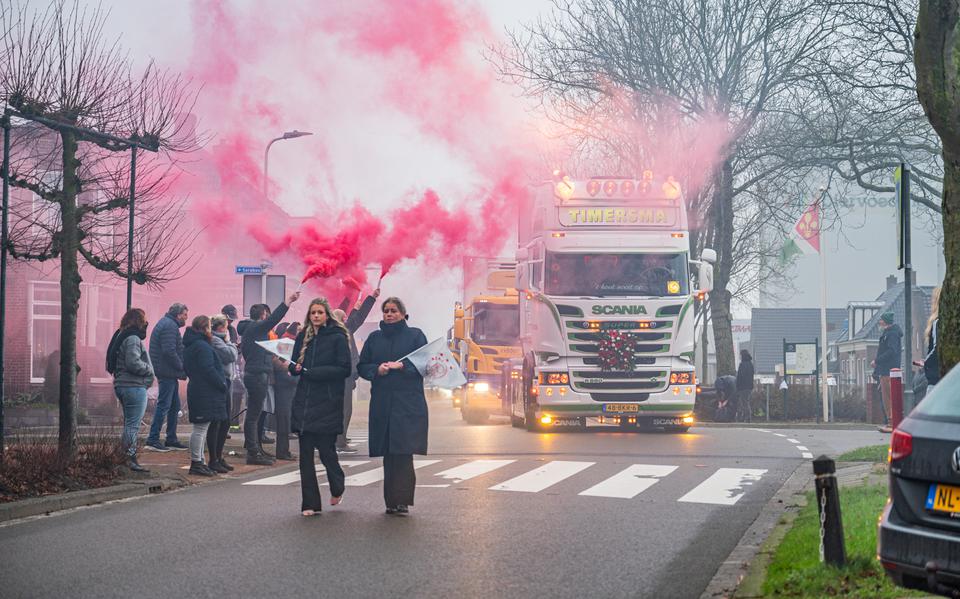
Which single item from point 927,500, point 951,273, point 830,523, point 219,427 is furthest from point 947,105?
point 219,427

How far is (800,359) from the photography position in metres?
32.2

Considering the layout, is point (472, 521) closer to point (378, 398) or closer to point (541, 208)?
point (378, 398)

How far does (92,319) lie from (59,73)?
84.9 feet

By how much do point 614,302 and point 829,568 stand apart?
14139mm

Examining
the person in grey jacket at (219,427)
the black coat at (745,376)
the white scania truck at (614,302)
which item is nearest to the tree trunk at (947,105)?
the person in grey jacket at (219,427)

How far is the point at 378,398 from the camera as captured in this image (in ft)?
37.8

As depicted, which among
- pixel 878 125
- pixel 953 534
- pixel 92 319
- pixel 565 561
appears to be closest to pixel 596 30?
pixel 878 125

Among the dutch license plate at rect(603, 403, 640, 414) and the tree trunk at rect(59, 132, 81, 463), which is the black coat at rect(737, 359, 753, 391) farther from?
the tree trunk at rect(59, 132, 81, 463)

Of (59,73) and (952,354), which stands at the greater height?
(59,73)

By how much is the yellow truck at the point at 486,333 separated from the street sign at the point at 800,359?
693cm

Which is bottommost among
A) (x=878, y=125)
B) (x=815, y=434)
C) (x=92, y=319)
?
(x=815, y=434)

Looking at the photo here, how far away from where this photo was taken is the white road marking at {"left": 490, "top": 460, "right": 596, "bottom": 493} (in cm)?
1359

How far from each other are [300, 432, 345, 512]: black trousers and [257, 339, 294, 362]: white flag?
191cm

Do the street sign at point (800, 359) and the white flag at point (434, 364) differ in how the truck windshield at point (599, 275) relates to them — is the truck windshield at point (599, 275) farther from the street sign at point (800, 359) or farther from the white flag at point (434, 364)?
the street sign at point (800, 359)
